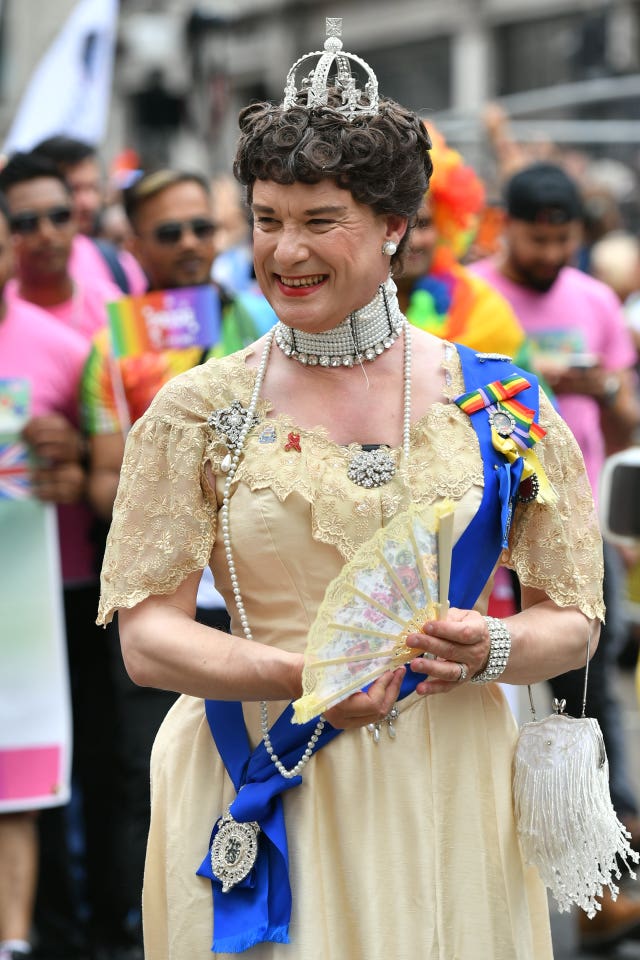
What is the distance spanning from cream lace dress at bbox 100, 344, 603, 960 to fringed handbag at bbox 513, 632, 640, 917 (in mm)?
49

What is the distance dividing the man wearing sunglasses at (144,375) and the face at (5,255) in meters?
0.39

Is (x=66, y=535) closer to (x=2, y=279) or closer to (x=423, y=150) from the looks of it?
(x=2, y=279)

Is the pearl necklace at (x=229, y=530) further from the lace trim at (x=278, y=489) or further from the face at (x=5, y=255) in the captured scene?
the face at (x=5, y=255)

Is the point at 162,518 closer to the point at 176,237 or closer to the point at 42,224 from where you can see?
the point at 176,237

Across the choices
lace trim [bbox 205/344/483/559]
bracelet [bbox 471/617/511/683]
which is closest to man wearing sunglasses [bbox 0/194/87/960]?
lace trim [bbox 205/344/483/559]

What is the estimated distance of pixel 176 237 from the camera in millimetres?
5605

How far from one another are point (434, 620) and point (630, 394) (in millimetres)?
3786

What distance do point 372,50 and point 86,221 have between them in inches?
1042

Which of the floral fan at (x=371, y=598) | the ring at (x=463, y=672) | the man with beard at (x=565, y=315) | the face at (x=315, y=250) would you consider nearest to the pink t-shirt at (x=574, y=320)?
the man with beard at (x=565, y=315)

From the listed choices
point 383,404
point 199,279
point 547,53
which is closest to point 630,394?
point 199,279

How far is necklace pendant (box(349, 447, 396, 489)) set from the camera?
297cm

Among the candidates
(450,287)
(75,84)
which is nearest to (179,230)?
(450,287)

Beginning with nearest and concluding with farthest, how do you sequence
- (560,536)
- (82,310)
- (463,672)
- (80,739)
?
(463,672)
(560,536)
(80,739)
(82,310)

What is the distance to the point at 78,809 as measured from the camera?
5770mm
